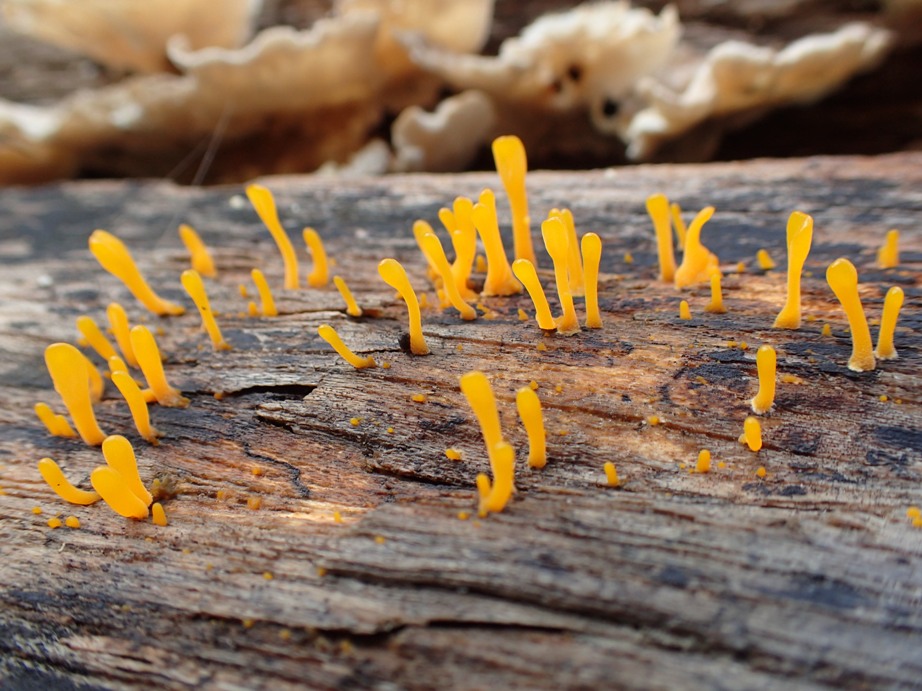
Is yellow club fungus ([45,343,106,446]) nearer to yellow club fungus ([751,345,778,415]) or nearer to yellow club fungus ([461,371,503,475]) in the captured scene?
yellow club fungus ([461,371,503,475])

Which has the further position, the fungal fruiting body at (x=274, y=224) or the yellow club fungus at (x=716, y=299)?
the fungal fruiting body at (x=274, y=224)

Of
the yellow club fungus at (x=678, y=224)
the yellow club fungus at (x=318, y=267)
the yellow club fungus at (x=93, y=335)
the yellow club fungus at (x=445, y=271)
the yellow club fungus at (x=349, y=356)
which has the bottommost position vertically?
the yellow club fungus at (x=349, y=356)

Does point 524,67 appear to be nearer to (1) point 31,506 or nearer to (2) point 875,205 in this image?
(2) point 875,205

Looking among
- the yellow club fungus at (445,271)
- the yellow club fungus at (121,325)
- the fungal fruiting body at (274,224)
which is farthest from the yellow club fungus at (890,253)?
the yellow club fungus at (121,325)

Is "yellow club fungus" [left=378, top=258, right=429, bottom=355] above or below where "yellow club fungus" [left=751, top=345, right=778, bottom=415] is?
above

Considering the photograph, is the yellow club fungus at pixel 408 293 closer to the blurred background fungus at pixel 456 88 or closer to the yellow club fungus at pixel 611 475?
the yellow club fungus at pixel 611 475

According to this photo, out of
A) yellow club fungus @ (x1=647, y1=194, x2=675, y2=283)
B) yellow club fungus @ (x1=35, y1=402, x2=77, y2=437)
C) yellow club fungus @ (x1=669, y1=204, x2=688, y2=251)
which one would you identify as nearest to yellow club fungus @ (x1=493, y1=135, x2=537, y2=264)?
yellow club fungus @ (x1=647, y1=194, x2=675, y2=283)

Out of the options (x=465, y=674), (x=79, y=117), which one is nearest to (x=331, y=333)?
(x=465, y=674)
